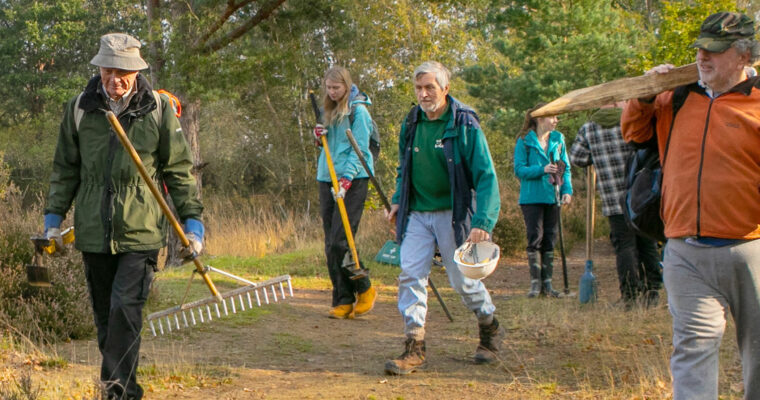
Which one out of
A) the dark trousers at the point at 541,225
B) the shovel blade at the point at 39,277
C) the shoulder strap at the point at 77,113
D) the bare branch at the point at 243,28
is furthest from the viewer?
the bare branch at the point at 243,28

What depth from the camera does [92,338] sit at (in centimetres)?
698

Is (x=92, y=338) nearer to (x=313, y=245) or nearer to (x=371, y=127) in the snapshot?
(x=371, y=127)

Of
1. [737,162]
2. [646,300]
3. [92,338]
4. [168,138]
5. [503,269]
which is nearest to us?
[737,162]

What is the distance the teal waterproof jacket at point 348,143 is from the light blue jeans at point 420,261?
78.8 inches

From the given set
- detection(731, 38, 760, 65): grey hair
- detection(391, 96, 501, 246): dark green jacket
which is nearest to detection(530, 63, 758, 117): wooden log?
detection(731, 38, 760, 65): grey hair

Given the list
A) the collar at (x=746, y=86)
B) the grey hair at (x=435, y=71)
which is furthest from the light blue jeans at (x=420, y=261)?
the collar at (x=746, y=86)

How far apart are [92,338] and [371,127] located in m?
3.17

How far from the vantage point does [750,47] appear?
12.3 ft

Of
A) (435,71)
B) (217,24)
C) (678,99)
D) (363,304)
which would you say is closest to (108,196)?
(435,71)

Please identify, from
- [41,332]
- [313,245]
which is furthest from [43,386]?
[313,245]

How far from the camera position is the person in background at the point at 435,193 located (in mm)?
5645

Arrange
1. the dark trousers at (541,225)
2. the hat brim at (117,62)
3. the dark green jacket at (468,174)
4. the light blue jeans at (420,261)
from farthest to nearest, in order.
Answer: the dark trousers at (541,225)
the light blue jeans at (420,261)
the dark green jacket at (468,174)
the hat brim at (117,62)

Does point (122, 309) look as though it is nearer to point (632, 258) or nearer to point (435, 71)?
point (435, 71)

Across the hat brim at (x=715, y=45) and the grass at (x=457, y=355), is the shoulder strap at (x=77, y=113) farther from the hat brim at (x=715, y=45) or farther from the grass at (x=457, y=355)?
the hat brim at (x=715, y=45)
